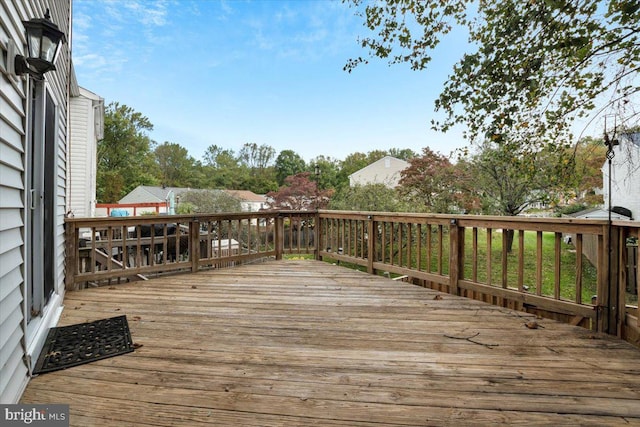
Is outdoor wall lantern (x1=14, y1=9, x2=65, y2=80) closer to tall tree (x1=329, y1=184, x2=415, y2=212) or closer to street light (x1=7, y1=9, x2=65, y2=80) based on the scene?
street light (x1=7, y1=9, x2=65, y2=80)

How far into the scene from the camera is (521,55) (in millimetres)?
2945

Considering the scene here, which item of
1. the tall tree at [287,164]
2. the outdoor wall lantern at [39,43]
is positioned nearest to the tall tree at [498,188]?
the outdoor wall lantern at [39,43]

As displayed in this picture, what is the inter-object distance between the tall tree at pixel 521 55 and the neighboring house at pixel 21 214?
115 inches

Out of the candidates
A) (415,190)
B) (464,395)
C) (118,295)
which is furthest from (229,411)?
(415,190)

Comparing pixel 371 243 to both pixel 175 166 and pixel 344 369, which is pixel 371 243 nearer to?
pixel 344 369

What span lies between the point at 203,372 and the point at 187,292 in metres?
1.90

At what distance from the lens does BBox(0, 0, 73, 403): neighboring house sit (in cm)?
148

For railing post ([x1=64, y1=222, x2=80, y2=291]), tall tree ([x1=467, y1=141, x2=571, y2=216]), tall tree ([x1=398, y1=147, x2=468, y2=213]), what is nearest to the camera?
railing post ([x1=64, y1=222, x2=80, y2=291])

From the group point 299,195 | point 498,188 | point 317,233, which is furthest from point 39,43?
point 299,195

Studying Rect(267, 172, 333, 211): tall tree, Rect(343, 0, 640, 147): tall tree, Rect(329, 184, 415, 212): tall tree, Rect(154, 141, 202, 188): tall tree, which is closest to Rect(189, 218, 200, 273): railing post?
Rect(343, 0, 640, 147): tall tree

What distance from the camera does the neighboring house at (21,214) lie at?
1480mm

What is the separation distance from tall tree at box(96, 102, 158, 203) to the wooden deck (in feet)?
72.0

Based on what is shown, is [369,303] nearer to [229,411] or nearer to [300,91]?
[229,411]

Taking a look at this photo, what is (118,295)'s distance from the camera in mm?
3404
